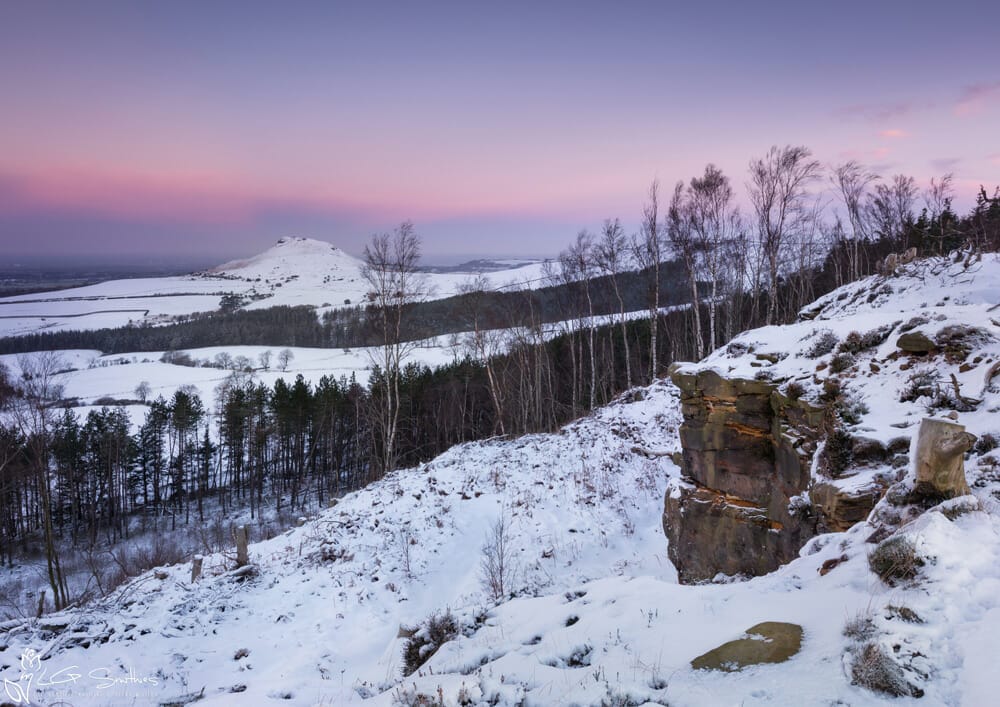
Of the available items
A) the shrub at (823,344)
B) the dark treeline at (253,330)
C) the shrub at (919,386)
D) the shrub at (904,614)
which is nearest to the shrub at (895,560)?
the shrub at (904,614)

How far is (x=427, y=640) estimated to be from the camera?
21.7 ft

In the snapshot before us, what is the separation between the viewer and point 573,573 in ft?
33.7

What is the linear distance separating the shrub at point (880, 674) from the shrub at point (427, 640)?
4.75 meters

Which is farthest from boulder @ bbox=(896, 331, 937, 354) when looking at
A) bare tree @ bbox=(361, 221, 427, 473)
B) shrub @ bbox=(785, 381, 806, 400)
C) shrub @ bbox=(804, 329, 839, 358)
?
bare tree @ bbox=(361, 221, 427, 473)

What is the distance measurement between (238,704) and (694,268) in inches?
1026

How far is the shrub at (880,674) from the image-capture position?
2809 millimetres

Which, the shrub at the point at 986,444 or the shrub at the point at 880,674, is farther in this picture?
the shrub at the point at 986,444

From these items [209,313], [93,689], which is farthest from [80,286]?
[93,689]

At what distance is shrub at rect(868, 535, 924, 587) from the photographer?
357 centimetres

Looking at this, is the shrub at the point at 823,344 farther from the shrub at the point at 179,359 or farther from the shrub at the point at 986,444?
the shrub at the point at 179,359

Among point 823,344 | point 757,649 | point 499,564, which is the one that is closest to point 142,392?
point 499,564

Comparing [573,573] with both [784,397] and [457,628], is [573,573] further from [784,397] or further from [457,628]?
[784,397]

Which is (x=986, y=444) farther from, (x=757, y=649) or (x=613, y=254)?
(x=613, y=254)

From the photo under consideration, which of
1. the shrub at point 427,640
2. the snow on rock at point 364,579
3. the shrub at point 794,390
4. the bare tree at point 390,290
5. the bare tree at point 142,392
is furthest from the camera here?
the bare tree at point 142,392
